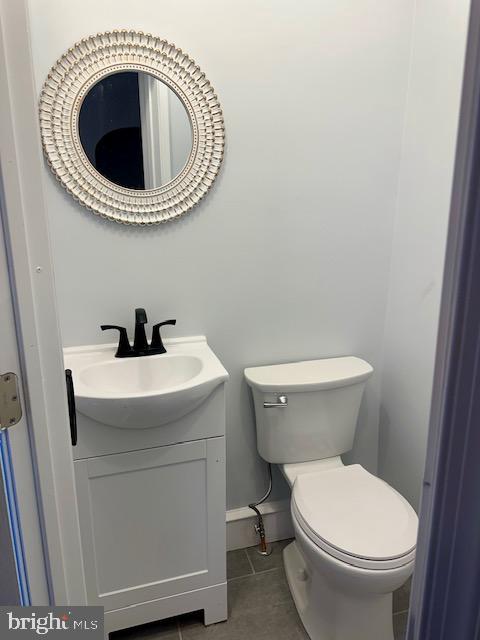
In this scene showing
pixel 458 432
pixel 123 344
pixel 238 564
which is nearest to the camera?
pixel 458 432

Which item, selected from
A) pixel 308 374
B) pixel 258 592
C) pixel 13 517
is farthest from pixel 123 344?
pixel 258 592

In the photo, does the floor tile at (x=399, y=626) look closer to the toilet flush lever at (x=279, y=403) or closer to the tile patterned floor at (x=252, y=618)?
the tile patterned floor at (x=252, y=618)

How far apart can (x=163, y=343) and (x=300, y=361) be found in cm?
57

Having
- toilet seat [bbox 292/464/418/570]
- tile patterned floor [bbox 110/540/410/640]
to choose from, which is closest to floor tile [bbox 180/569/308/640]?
tile patterned floor [bbox 110/540/410/640]

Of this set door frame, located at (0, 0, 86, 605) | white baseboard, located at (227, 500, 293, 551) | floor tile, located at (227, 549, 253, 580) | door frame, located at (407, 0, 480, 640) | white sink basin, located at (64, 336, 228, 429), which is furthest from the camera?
white baseboard, located at (227, 500, 293, 551)

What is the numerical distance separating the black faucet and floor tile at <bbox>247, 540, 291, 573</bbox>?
97 centimetres

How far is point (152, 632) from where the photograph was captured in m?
1.53

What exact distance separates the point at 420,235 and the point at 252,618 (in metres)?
1.49

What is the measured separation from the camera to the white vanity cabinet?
1332 millimetres

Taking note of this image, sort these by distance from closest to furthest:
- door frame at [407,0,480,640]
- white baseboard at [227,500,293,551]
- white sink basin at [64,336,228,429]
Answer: door frame at [407,0,480,640] < white sink basin at [64,336,228,429] < white baseboard at [227,500,293,551]

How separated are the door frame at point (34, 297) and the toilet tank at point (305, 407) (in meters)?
0.92

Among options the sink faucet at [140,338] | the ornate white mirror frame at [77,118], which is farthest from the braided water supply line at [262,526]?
the ornate white mirror frame at [77,118]

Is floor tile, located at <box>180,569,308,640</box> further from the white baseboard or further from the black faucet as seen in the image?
the black faucet

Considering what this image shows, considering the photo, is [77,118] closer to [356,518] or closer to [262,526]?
[356,518]
